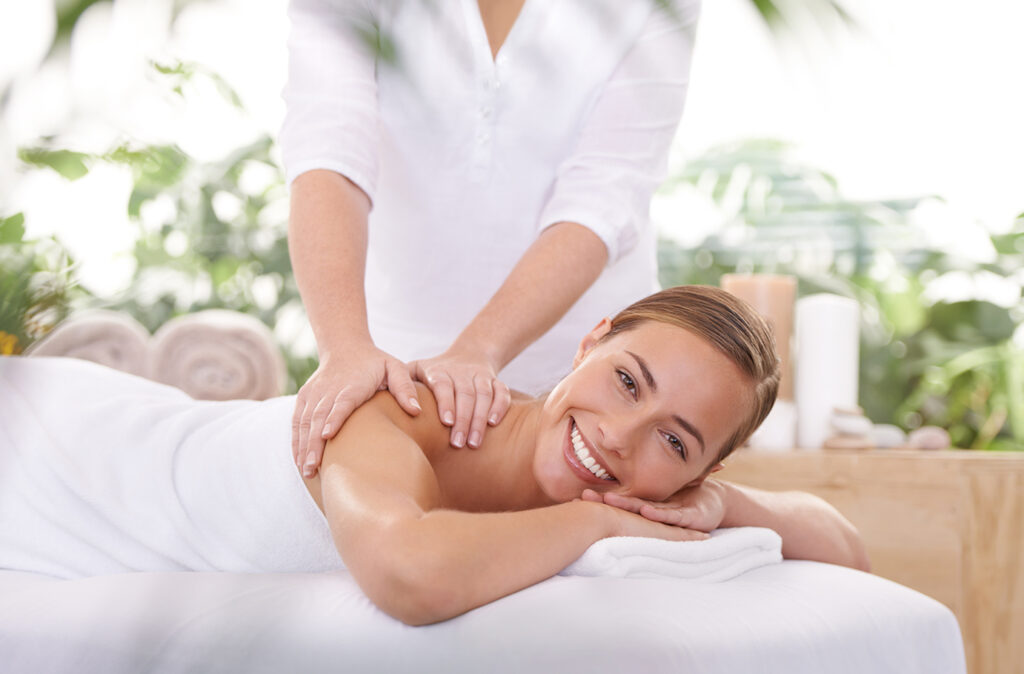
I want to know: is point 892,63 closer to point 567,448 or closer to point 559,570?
point 559,570

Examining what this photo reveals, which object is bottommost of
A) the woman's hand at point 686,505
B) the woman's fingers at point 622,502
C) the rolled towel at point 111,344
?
the rolled towel at point 111,344

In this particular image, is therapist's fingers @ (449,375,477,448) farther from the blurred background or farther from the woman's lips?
the blurred background

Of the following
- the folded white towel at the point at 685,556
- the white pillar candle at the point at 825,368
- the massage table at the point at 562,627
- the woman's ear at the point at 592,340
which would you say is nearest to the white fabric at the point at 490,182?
the woman's ear at the point at 592,340

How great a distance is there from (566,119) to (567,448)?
63 cm

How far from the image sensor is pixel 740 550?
1185mm

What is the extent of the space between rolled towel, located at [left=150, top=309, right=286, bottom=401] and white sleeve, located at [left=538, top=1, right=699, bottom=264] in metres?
1.13

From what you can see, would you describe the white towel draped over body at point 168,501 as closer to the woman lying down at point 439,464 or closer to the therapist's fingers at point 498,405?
the woman lying down at point 439,464

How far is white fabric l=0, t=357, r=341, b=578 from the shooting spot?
3.87 feet

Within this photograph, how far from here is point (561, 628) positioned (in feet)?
2.46

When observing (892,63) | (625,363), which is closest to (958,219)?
(625,363)

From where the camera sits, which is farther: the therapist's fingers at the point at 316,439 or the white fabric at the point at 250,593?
the therapist's fingers at the point at 316,439

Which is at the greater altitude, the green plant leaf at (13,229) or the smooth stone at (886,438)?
the green plant leaf at (13,229)

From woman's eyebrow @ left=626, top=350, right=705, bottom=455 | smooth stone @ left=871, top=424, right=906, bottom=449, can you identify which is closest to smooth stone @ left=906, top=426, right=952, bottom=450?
smooth stone @ left=871, top=424, right=906, bottom=449

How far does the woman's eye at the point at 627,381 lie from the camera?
48.0 inches
